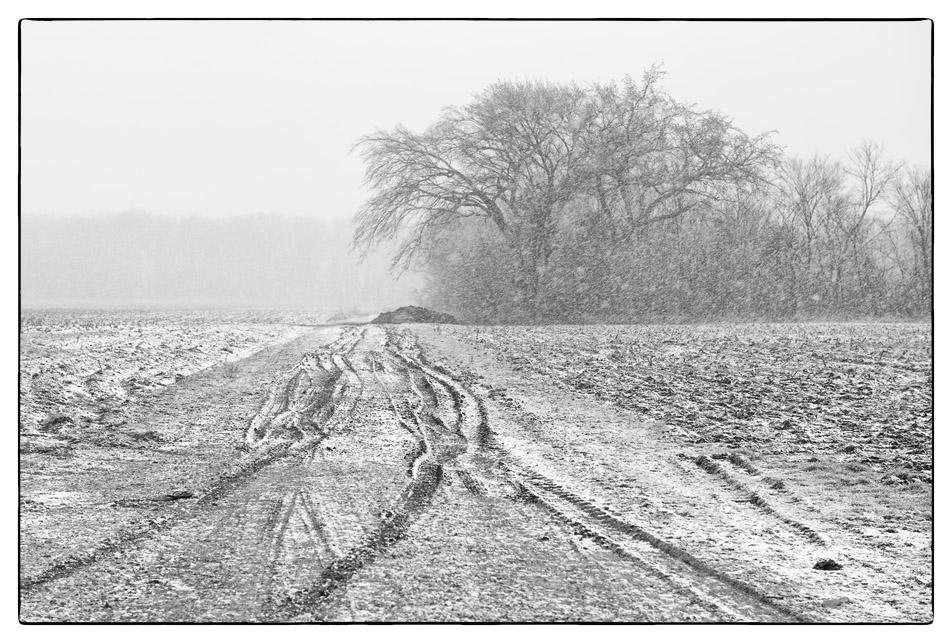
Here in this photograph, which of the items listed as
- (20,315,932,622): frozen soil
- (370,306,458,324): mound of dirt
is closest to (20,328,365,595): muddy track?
(20,315,932,622): frozen soil

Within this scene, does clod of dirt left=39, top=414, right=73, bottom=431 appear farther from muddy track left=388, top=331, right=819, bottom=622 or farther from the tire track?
the tire track

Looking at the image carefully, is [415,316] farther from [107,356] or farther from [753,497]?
[753,497]

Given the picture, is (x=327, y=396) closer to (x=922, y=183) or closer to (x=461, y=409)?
(x=461, y=409)

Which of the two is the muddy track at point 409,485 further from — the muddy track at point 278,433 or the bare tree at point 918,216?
the bare tree at point 918,216

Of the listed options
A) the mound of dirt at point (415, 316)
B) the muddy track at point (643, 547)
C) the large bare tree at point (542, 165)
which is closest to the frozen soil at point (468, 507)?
the muddy track at point (643, 547)

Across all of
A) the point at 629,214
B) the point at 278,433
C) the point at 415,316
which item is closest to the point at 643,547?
the point at 278,433

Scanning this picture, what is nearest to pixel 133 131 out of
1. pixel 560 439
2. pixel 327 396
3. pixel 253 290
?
pixel 253 290
